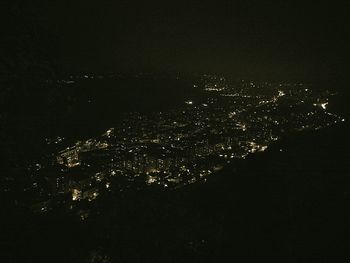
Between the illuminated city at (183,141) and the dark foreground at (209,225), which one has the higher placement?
the illuminated city at (183,141)

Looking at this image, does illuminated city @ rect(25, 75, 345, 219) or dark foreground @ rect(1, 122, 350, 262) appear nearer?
dark foreground @ rect(1, 122, 350, 262)

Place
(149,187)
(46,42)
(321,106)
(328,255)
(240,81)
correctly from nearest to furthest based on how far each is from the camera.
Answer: (46,42)
(328,255)
(149,187)
(321,106)
(240,81)

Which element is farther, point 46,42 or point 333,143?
point 333,143

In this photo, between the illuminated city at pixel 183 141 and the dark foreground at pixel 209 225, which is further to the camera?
the illuminated city at pixel 183 141

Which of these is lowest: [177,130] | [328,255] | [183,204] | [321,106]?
[328,255]

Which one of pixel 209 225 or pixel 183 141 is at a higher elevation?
pixel 183 141

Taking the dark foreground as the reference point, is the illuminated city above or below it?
above

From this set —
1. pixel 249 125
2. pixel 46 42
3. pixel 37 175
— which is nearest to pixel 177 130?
pixel 249 125

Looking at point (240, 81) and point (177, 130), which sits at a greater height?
point (240, 81)

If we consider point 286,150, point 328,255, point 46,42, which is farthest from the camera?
point 286,150

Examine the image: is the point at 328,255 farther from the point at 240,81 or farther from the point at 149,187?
the point at 240,81

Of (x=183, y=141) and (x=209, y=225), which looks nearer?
(x=209, y=225)
